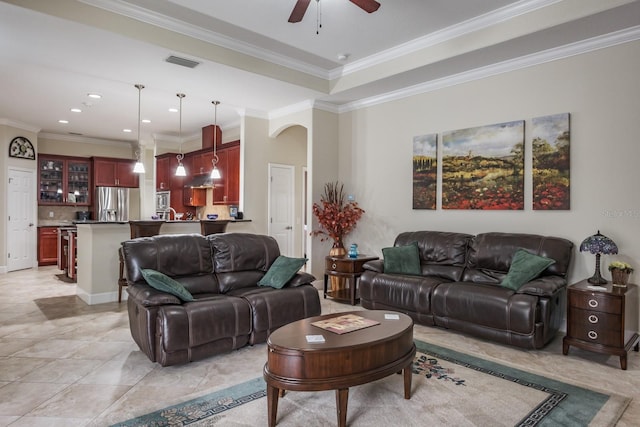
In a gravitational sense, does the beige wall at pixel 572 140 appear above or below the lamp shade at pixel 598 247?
above

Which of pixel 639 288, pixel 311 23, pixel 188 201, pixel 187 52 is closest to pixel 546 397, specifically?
pixel 639 288

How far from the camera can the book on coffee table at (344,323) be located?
2.68 metres

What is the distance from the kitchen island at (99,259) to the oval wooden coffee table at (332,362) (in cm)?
386

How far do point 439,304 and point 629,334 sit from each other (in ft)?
5.28

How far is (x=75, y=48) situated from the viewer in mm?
4156

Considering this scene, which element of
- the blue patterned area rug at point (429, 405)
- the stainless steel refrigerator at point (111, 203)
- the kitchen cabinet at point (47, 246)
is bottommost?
the blue patterned area rug at point (429, 405)

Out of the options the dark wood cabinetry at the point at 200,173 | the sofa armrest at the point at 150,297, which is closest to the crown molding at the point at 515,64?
the dark wood cabinetry at the point at 200,173

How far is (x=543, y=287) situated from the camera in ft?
11.6

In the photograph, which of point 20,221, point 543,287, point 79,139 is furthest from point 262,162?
point 79,139

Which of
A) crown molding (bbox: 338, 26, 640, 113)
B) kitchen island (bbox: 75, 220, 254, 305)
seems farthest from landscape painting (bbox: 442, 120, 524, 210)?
kitchen island (bbox: 75, 220, 254, 305)

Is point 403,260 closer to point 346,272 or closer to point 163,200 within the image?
point 346,272

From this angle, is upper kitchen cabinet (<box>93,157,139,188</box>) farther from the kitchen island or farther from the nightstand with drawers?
the nightstand with drawers

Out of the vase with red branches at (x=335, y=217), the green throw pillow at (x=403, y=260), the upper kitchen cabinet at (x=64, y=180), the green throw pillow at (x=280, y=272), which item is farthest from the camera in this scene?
the upper kitchen cabinet at (x=64, y=180)

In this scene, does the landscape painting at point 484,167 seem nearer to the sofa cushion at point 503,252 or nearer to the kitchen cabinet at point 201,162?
the sofa cushion at point 503,252
